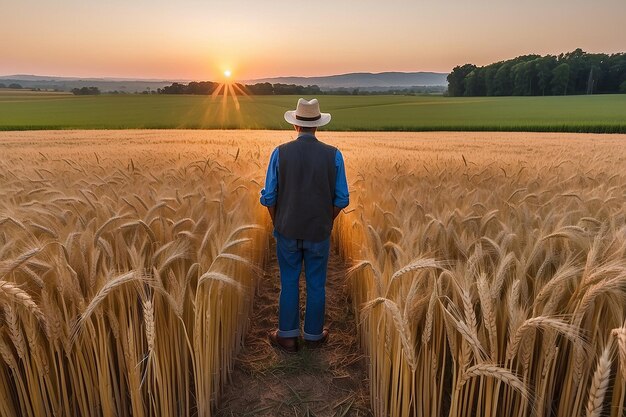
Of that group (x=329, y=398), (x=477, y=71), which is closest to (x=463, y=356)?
(x=329, y=398)

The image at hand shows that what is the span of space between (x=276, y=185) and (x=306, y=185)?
0.93 ft

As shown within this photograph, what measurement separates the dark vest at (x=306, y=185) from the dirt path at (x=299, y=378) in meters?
0.91

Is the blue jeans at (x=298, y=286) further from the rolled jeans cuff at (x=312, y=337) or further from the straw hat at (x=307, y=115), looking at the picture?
the straw hat at (x=307, y=115)

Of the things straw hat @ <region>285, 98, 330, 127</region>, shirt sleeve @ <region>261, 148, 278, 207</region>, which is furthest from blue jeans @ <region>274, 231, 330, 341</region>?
straw hat @ <region>285, 98, 330, 127</region>

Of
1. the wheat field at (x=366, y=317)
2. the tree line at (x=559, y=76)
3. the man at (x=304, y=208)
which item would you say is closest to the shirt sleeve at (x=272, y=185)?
the man at (x=304, y=208)

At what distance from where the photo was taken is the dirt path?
244 cm

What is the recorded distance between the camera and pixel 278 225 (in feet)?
10.4

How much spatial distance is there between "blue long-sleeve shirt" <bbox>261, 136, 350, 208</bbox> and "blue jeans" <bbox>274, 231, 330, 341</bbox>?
11.9 inches

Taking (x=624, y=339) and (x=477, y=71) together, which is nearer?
(x=624, y=339)

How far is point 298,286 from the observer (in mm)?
3145

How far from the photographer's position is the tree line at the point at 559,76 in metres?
72.5

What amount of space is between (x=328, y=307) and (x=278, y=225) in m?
1.17

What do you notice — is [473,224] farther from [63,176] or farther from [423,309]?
[63,176]

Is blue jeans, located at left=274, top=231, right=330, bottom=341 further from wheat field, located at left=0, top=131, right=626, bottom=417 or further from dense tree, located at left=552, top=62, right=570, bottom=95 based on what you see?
dense tree, located at left=552, top=62, right=570, bottom=95
